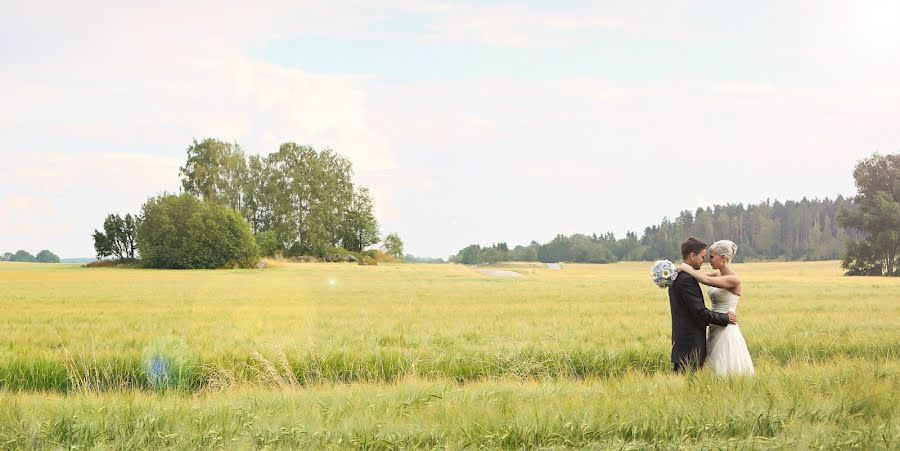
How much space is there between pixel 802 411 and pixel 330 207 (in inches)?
3360

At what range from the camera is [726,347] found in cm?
873

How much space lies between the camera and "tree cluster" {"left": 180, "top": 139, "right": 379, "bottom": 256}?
87562mm

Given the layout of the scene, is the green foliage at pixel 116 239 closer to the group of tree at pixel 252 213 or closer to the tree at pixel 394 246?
the group of tree at pixel 252 213

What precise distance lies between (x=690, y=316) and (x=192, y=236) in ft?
231

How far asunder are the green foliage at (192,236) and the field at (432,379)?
1902 inches

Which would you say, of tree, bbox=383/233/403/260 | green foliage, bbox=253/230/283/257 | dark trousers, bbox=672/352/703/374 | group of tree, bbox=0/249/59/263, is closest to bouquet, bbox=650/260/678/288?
dark trousers, bbox=672/352/703/374

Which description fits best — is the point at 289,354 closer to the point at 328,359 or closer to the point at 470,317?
the point at 328,359

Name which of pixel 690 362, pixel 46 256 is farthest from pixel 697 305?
pixel 46 256

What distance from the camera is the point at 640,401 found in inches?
281

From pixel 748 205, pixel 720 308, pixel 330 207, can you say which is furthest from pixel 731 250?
pixel 748 205

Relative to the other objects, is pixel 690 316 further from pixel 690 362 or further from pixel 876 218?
pixel 876 218

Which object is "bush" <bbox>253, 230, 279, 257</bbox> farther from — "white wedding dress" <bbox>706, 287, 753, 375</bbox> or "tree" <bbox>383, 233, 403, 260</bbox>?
"white wedding dress" <bbox>706, 287, 753, 375</bbox>

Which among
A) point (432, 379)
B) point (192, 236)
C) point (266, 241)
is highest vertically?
point (192, 236)

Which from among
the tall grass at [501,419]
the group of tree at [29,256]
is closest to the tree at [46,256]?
the group of tree at [29,256]
